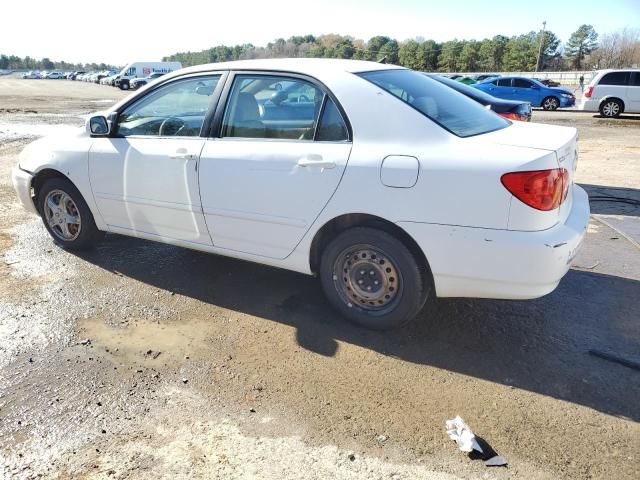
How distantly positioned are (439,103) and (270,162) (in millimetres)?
1213

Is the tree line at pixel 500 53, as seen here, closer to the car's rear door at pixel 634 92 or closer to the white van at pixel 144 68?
the white van at pixel 144 68

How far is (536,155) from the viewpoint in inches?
112

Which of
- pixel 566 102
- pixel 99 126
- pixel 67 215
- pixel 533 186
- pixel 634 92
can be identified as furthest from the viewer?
pixel 566 102

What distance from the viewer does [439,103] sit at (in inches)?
139

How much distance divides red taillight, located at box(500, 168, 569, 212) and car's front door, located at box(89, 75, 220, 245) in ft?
7.08

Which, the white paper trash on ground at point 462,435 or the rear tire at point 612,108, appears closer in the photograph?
the white paper trash on ground at point 462,435

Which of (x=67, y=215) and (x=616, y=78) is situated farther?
(x=616, y=78)

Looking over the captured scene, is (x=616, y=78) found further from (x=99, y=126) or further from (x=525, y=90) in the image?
(x=99, y=126)

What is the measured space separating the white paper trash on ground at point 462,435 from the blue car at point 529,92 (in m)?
21.9

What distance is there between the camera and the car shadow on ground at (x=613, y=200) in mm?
6359

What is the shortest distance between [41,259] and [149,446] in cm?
304

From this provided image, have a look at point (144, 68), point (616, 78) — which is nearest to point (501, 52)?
point (144, 68)

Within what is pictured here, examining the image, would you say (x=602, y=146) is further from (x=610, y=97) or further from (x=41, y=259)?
(x=41, y=259)

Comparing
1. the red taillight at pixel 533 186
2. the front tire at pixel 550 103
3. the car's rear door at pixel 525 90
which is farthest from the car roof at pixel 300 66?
the front tire at pixel 550 103
